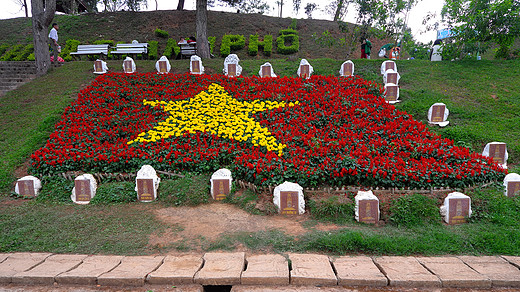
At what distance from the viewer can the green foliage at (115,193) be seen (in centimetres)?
492

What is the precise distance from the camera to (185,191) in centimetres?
493

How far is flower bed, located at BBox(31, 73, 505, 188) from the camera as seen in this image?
484 centimetres

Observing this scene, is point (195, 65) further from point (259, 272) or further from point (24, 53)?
point (24, 53)

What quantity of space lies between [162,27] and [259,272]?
56.0ft

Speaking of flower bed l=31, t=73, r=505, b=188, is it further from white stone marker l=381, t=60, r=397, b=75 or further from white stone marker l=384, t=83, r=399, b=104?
white stone marker l=381, t=60, r=397, b=75

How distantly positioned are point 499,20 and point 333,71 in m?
5.70

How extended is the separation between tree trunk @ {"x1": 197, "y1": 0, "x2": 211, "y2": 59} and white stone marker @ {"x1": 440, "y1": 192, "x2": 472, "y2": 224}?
32.8ft

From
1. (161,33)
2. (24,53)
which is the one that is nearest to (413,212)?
(161,33)

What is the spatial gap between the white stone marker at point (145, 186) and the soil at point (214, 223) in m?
0.43

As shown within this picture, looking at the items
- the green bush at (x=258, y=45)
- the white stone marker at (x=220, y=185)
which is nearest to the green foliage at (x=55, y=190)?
the white stone marker at (x=220, y=185)

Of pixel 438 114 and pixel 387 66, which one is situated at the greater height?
pixel 387 66

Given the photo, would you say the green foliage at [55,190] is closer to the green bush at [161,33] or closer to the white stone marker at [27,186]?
the white stone marker at [27,186]

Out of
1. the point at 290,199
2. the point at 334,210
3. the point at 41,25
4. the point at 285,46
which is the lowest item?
the point at 334,210

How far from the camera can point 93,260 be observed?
332 centimetres
